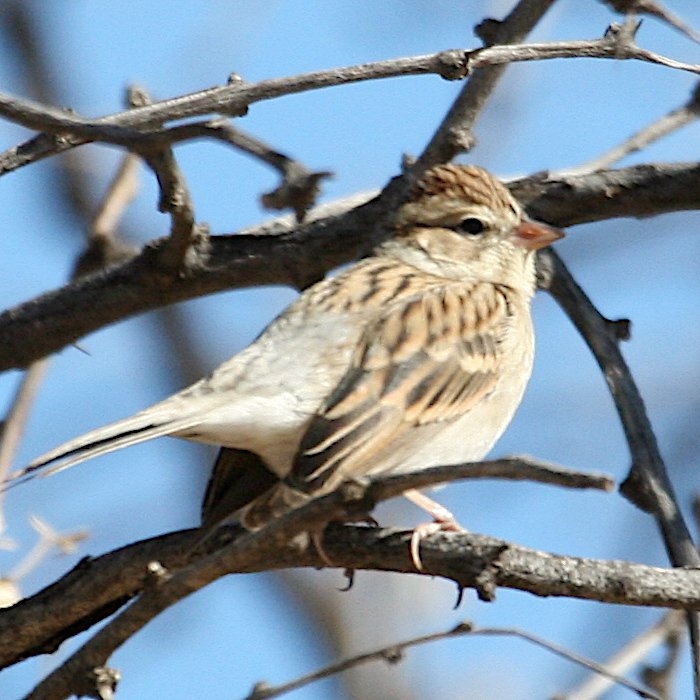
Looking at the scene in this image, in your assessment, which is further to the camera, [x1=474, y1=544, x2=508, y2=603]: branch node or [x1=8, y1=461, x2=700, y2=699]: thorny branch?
[x1=474, y1=544, x2=508, y2=603]: branch node

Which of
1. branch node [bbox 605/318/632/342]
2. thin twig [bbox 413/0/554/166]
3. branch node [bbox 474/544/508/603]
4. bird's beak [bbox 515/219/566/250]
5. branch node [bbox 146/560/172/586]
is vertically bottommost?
branch node [bbox 474/544/508/603]

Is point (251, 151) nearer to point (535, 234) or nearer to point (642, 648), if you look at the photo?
point (535, 234)

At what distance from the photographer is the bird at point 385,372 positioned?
430 cm

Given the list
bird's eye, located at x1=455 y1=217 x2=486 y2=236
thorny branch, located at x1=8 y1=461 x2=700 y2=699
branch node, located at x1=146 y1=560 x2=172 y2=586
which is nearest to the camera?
thorny branch, located at x1=8 y1=461 x2=700 y2=699

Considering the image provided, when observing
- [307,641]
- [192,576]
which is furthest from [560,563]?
[307,641]

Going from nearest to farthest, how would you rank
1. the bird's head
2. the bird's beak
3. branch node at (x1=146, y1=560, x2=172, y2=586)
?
1. branch node at (x1=146, y1=560, x2=172, y2=586)
2. the bird's beak
3. the bird's head

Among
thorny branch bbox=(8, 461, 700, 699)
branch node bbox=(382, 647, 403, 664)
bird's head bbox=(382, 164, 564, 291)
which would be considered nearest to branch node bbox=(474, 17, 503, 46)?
bird's head bbox=(382, 164, 564, 291)

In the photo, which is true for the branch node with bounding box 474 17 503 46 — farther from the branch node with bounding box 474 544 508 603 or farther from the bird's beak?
the branch node with bounding box 474 544 508 603

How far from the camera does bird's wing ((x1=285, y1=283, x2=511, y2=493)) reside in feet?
14.5

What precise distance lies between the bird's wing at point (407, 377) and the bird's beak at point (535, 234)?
259 millimetres

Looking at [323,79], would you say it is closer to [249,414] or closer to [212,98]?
[212,98]

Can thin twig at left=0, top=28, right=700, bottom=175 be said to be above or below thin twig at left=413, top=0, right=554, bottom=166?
below

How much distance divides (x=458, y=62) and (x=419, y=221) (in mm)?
2725

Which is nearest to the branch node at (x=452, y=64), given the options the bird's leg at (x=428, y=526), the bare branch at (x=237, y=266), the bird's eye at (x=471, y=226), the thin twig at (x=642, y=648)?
the bird's leg at (x=428, y=526)
